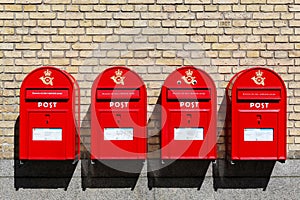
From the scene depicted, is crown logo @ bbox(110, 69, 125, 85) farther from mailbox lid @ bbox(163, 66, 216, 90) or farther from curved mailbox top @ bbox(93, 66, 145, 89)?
mailbox lid @ bbox(163, 66, 216, 90)

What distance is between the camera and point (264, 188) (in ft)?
17.9

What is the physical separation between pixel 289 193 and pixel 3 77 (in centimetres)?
333

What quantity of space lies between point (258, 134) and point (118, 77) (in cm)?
149

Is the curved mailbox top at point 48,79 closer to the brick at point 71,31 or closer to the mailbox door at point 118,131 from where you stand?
the mailbox door at point 118,131

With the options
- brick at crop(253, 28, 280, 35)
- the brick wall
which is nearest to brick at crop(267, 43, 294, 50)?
the brick wall

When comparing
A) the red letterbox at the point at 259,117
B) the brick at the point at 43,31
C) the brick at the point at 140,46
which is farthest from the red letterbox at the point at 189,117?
the brick at the point at 43,31

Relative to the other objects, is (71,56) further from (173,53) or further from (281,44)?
(281,44)

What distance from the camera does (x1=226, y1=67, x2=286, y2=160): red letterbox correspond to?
497 cm

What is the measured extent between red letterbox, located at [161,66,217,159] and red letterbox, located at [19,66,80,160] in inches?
36.7

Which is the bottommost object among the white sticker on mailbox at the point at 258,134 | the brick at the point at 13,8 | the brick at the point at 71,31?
the white sticker on mailbox at the point at 258,134

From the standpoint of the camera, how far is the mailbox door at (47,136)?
492 cm

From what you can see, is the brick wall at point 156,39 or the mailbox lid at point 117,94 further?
the brick wall at point 156,39

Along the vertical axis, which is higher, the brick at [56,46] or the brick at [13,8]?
the brick at [13,8]

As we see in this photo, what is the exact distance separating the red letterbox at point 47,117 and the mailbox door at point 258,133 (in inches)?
65.9
